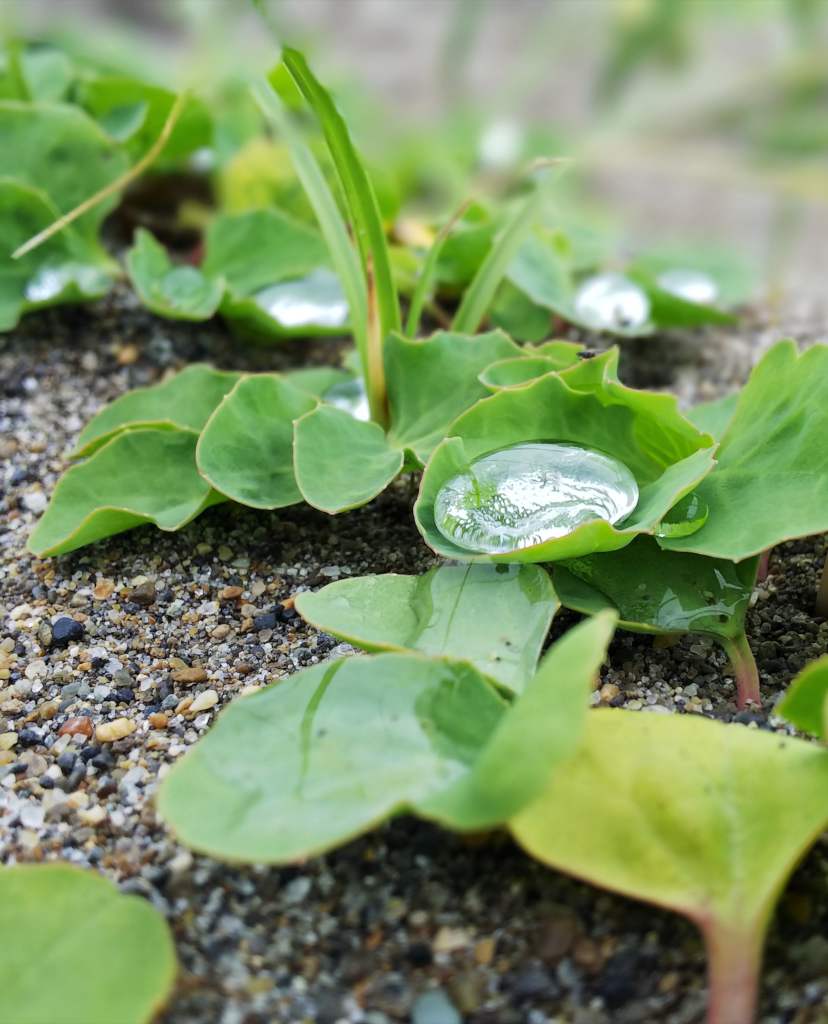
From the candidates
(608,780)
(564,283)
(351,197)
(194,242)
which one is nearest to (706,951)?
(608,780)

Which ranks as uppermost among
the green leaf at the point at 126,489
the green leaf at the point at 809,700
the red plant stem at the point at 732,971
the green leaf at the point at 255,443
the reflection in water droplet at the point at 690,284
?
the green leaf at the point at 809,700

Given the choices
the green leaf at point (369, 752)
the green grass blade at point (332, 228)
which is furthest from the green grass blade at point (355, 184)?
the green leaf at point (369, 752)

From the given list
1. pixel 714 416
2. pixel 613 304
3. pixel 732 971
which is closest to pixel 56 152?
pixel 613 304

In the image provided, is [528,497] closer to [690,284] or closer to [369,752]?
[369,752]

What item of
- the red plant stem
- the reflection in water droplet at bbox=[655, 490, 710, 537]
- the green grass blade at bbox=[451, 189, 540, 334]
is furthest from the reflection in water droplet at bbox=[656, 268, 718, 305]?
the red plant stem

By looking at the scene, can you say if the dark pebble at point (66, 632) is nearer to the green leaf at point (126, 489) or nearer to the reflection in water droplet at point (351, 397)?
the green leaf at point (126, 489)

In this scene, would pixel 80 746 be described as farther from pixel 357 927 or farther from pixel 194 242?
pixel 194 242
